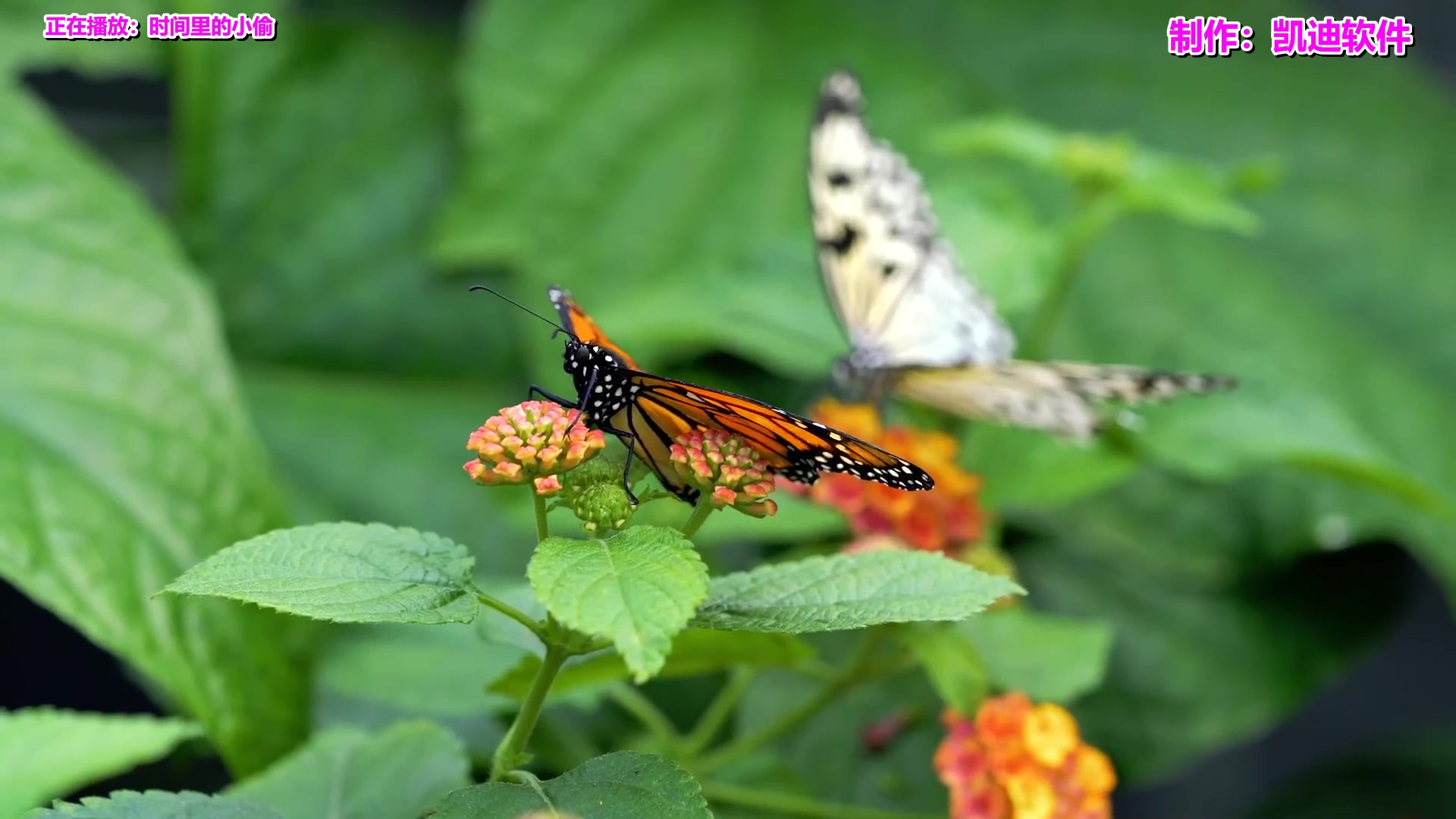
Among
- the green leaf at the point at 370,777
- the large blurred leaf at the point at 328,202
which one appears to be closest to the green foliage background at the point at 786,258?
the large blurred leaf at the point at 328,202

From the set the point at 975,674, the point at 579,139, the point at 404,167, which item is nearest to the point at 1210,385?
the point at 975,674

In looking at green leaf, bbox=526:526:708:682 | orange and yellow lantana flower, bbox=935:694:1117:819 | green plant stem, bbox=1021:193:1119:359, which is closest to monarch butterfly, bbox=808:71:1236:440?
green plant stem, bbox=1021:193:1119:359

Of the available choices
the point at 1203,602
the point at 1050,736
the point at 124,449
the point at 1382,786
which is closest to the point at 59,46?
the point at 124,449

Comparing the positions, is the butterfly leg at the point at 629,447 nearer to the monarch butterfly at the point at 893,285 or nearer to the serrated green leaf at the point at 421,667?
the serrated green leaf at the point at 421,667

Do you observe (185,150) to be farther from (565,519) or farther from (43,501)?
(565,519)

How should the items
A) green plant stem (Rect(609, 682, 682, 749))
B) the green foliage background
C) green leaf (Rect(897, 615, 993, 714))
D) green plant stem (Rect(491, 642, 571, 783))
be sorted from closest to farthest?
green plant stem (Rect(491, 642, 571, 783)), green leaf (Rect(897, 615, 993, 714)), green plant stem (Rect(609, 682, 682, 749)), the green foliage background

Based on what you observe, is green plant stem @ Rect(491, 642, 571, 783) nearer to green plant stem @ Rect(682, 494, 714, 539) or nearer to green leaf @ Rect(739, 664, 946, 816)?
green plant stem @ Rect(682, 494, 714, 539)

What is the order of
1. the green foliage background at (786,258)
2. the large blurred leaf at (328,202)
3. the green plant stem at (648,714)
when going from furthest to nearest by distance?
the large blurred leaf at (328,202) < the green foliage background at (786,258) < the green plant stem at (648,714)
